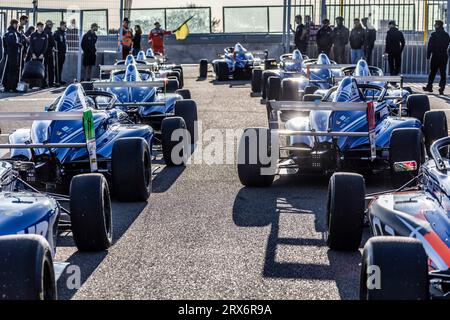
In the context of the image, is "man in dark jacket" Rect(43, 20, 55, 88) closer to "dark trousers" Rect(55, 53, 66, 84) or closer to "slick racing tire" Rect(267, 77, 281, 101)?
"dark trousers" Rect(55, 53, 66, 84)

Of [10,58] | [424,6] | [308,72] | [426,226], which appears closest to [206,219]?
[426,226]

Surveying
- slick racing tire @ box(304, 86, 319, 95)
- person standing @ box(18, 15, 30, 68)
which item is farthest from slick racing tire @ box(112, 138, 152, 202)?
person standing @ box(18, 15, 30, 68)

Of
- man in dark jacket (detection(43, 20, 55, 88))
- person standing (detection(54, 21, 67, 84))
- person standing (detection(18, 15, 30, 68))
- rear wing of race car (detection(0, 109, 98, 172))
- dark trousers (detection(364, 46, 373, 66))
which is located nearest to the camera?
rear wing of race car (detection(0, 109, 98, 172))

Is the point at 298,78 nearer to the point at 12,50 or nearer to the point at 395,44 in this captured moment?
the point at 395,44

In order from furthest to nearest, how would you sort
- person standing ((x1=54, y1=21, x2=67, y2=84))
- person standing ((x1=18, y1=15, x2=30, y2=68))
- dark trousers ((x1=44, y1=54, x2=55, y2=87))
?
person standing ((x1=54, y1=21, x2=67, y2=84)), dark trousers ((x1=44, y1=54, x2=55, y2=87)), person standing ((x1=18, y1=15, x2=30, y2=68))

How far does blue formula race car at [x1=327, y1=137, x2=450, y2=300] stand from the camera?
5.50 metres

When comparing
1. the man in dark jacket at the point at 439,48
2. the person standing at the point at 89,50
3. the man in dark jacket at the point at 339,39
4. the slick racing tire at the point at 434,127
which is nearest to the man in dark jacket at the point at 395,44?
the man in dark jacket at the point at 339,39

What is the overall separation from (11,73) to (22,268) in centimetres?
2254

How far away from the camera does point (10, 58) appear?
2678 cm

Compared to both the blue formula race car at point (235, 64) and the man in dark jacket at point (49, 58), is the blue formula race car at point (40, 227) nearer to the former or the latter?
the man in dark jacket at point (49, 58)

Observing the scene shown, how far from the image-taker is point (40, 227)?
23.6 ft

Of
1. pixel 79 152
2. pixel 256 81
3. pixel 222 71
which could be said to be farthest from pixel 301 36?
pixel 79 152

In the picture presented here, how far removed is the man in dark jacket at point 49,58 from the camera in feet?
94.3

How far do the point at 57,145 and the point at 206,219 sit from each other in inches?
64.5
